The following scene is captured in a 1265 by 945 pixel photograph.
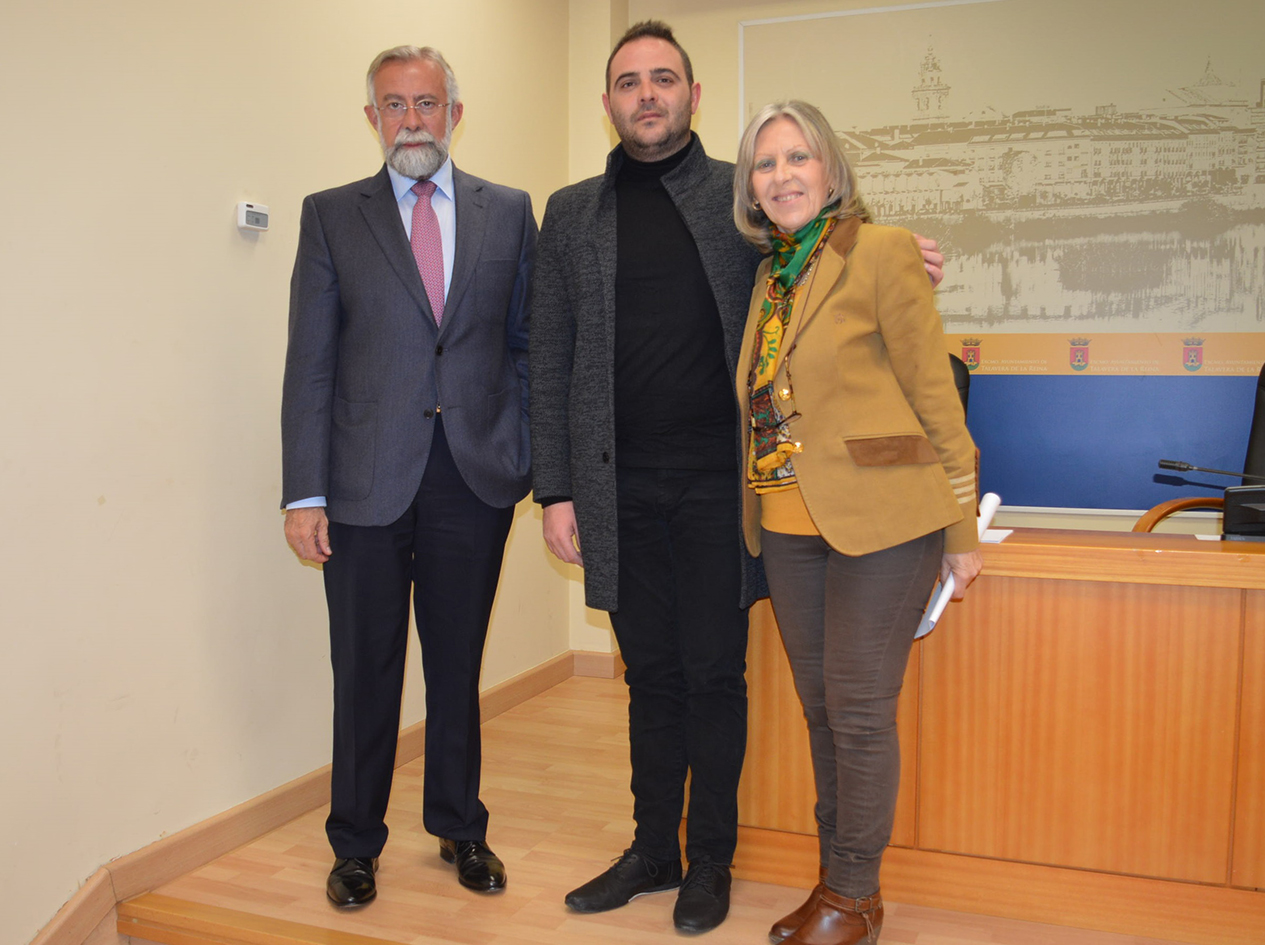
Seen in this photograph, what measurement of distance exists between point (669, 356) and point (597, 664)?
256 centimetres

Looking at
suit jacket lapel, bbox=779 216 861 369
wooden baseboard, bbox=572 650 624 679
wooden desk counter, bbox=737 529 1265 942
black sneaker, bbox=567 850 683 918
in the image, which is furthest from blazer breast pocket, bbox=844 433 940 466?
wooden baseboard, bbox=572 650 624 679

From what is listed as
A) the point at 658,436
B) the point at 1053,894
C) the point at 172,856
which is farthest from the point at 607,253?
the point at 172,856

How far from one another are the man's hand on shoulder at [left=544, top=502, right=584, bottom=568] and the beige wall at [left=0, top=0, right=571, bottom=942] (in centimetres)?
94

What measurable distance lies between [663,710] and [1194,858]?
1.08 meters

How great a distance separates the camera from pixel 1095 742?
204 cm

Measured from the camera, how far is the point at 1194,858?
1.98 m

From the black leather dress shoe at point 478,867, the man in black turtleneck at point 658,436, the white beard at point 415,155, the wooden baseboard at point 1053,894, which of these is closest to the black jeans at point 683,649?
the man in black turtleneck at point 658,436

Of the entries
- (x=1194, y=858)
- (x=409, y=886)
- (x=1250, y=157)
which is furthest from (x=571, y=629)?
(x=1250, y=157)

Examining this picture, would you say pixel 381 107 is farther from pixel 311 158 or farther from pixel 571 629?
pixel 571 629

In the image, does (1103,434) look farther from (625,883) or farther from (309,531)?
(309,531)

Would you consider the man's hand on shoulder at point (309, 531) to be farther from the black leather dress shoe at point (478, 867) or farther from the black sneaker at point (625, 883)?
the black sneaker at point (625, 883)

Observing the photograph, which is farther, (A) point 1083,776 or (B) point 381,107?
(B) point 381,107

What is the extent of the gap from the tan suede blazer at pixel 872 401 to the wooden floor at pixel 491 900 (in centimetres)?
89

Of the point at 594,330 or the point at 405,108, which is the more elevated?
the point at 405,108
